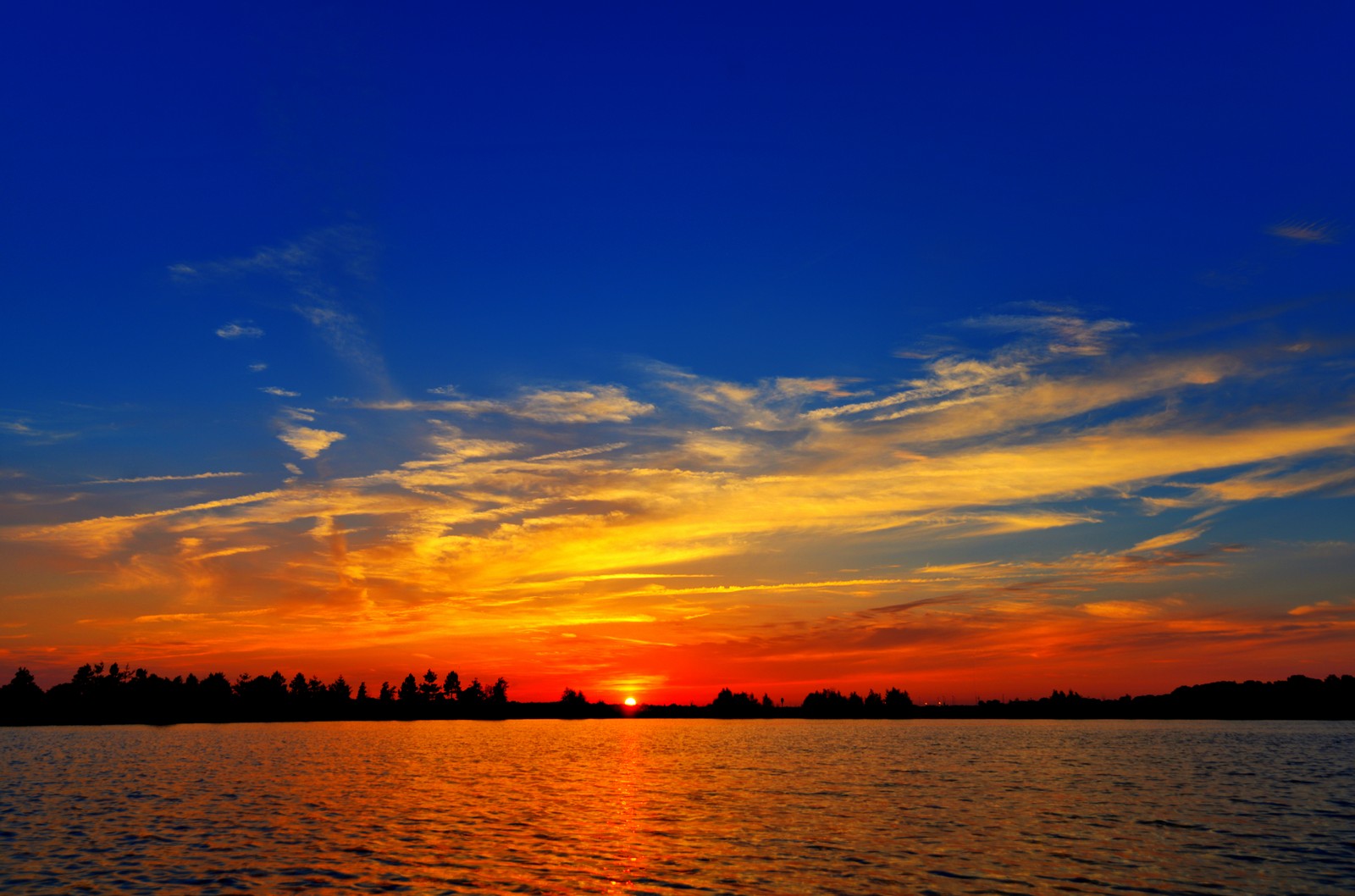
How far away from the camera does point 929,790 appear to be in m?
81.6

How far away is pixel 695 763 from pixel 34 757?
100558mm

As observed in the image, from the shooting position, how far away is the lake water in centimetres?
3991

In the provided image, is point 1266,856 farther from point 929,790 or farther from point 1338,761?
point 1338,761

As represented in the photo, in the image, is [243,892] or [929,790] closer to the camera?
[243,892]

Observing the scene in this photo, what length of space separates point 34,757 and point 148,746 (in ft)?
125

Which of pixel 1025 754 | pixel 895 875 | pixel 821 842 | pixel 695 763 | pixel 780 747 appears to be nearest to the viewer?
pixel 895 875

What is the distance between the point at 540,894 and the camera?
37.2 metres

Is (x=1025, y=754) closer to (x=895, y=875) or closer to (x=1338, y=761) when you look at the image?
(x=1338, y=761)

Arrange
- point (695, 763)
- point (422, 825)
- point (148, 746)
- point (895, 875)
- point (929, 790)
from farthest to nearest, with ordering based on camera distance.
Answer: point (148, 746), point (695, 763), point (929, 790), point (422, 825), point (895, 875)

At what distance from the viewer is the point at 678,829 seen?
5638 cm

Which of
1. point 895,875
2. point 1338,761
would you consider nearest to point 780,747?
point 1338,761

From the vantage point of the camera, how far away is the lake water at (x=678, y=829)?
39.9 meters

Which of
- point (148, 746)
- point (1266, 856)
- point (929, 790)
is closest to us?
point (1266, 856)

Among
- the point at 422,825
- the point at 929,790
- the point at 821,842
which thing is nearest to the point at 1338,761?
the point at 929,790
